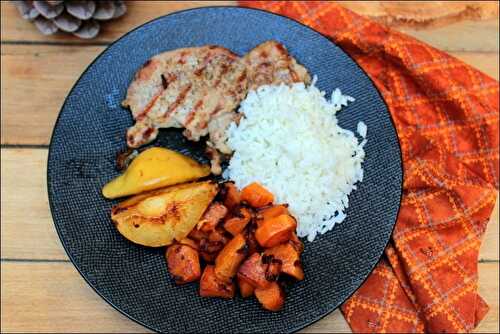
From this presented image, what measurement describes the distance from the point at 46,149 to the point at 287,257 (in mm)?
1227

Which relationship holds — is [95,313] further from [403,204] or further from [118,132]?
[403,204]

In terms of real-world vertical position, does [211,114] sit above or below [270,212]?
above

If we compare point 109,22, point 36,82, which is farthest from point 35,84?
point 109,22

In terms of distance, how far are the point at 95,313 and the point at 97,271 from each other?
0.30m

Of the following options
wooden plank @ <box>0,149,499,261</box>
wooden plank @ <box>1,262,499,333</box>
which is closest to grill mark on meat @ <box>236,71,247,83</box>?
wooden plank @ <box>0,149,499,261</box>

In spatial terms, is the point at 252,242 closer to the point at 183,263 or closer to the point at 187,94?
the point at 183,263

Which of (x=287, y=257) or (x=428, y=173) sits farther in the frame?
(x=428, y=173)

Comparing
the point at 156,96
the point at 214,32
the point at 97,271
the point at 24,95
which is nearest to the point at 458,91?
the point at 214,32

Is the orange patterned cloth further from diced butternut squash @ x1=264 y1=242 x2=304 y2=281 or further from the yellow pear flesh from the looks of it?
the yellow pear flesh

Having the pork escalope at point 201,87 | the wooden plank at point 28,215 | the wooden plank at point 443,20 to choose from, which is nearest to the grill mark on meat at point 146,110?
the pork escalope at point 201,87

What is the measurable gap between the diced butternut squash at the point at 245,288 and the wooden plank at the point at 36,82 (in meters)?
1.14

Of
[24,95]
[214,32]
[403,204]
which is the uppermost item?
[214,32]

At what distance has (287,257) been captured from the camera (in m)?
2.08

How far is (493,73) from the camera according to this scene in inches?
108
